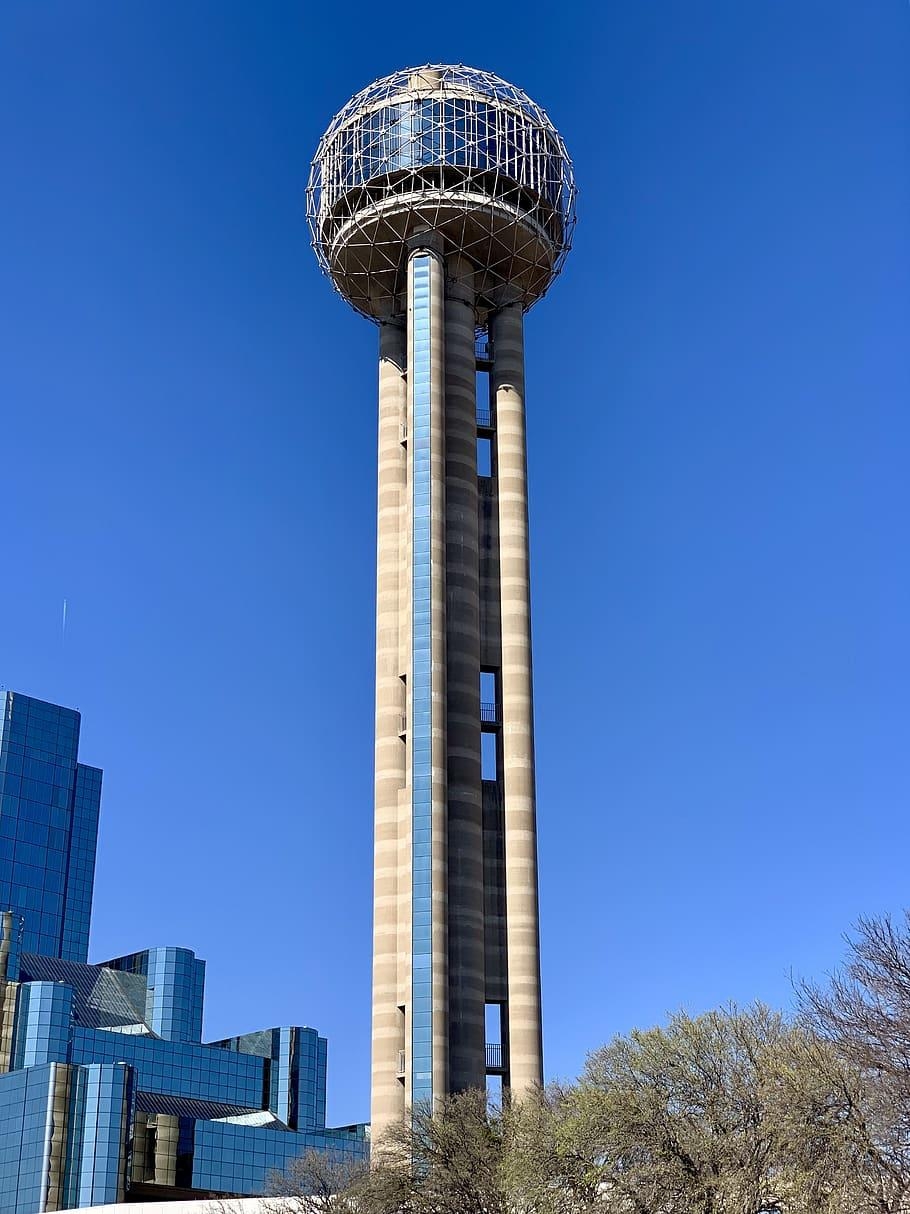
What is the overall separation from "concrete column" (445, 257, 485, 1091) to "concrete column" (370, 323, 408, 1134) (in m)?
3.62

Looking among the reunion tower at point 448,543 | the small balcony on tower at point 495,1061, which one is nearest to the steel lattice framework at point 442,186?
the reunion tower at point 448,543

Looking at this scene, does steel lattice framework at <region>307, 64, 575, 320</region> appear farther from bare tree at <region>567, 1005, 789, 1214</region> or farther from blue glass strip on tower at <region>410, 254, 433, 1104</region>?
bare tree at <region>567, 1005, 789, 1214</region>

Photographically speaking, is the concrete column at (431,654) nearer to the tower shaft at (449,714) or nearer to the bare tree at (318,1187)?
the tower shaft at (449,714)

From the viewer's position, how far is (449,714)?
3937 inches

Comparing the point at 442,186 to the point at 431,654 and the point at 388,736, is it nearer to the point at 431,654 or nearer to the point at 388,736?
the point at 431,654

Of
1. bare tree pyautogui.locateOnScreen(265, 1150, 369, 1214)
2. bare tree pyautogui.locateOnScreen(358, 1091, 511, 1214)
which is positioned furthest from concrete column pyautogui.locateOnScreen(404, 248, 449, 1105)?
bare tree pyautogui.locateOnScreen(358, 1091, 511, 1214)

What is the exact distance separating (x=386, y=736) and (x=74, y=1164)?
3573 inches

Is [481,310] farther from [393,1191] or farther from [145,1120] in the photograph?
[145,1120]

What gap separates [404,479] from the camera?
10969cm

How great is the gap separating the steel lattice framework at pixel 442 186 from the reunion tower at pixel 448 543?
0.48 feet

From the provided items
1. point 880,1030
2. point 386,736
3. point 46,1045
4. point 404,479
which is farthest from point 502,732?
point 46,1045

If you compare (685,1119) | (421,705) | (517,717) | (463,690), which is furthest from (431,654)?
(685,1119)

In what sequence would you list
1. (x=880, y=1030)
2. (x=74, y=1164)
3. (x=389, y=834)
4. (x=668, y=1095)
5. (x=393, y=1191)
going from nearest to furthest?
(x=880, y=1030), (x=668, y=1095), (x=393, y=1191), (x=389, y=834), (x=74, y=1164)

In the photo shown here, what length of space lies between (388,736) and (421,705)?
4850mm
